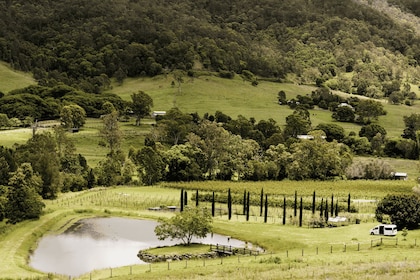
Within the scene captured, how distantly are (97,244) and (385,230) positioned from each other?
31641mm

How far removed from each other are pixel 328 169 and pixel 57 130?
5385cm

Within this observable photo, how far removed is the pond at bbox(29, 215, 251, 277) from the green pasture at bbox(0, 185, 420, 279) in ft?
5.64

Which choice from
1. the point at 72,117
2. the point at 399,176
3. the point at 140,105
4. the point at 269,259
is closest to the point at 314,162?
the point at 399,176

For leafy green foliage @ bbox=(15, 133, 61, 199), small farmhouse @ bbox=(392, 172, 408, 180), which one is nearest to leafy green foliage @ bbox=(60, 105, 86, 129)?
leafy green foliage @ bbox=(15, 133, 61, 199)

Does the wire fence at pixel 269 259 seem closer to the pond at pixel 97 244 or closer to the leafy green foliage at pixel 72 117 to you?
the pond at pixel 97 244

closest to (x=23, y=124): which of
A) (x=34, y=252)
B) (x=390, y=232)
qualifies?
(x=34, y=252)

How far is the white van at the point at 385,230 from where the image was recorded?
212 ft

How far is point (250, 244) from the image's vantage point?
68125 mm

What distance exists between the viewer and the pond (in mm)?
60406

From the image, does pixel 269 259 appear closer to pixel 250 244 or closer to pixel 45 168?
pixel 250 244

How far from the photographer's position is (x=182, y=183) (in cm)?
10875

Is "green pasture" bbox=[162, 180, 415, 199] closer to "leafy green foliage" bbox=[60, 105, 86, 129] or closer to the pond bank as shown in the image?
the pond bank

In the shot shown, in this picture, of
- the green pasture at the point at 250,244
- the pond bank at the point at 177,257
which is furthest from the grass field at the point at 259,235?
the pond bank at the point at 177,257

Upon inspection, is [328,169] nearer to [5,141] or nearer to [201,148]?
[201,148]
